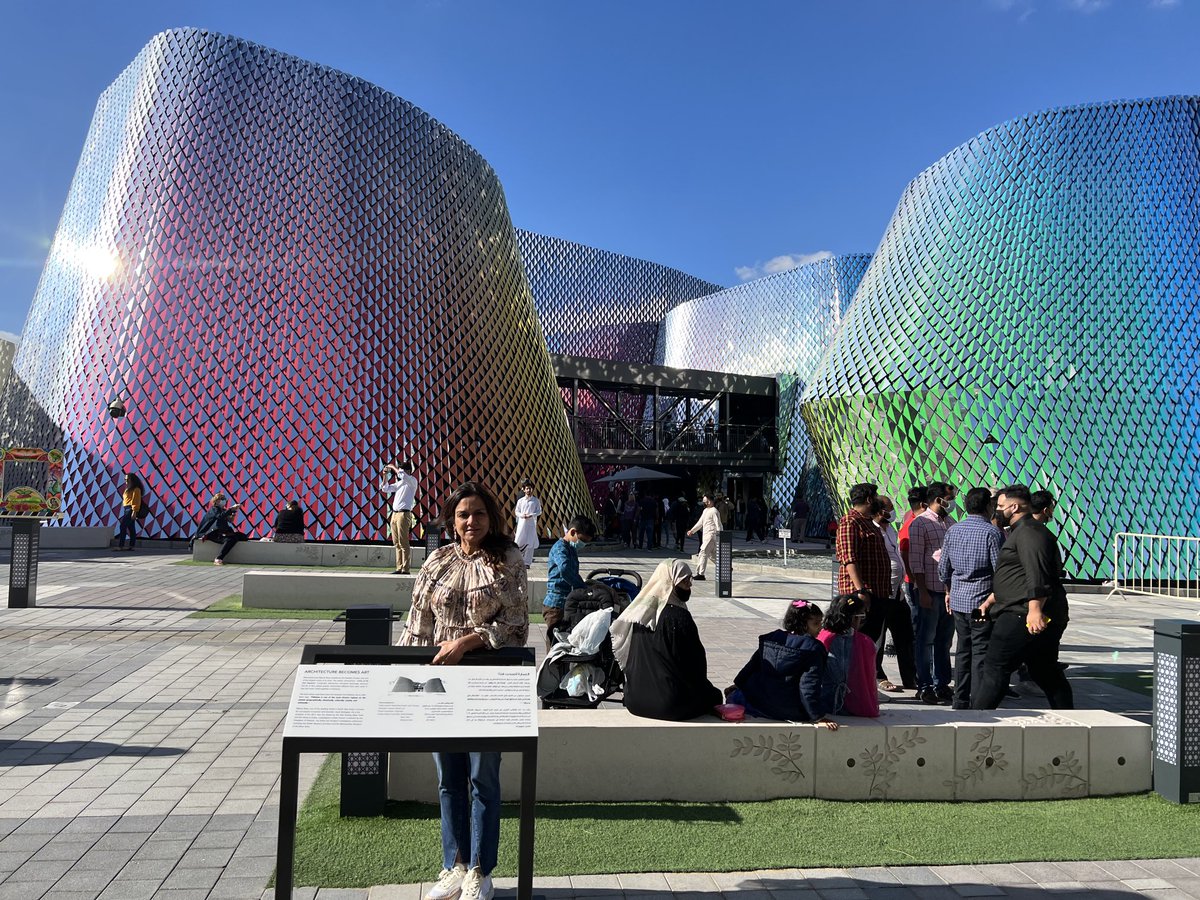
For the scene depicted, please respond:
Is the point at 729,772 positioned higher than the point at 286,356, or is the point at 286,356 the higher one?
the point at 286,356

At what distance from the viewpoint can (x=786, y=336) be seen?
1453 inches

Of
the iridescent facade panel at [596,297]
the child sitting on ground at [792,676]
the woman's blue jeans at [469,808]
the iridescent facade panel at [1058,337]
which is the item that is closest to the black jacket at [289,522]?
the iridescent facade panel at [1058,337]

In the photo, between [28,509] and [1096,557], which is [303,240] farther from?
[1096,557]

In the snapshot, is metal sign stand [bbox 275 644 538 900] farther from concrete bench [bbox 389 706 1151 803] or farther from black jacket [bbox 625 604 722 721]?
black jacket [bbox 625 604 722 721]

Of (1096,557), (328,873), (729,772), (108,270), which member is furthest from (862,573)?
(108,270)

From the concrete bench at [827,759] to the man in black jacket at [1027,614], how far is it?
1.55 feet

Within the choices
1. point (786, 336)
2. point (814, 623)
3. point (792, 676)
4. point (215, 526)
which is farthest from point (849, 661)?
point (786, 336)

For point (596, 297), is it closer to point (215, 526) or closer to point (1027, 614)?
point (215, 526)

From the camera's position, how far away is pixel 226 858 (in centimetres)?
313

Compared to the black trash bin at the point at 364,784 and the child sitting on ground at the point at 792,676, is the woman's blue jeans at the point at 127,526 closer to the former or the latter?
the black trash bin at the point at 364,784

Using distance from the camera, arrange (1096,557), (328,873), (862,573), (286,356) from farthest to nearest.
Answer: (286,356) → (1096,557) → (862,573) → (328,873)

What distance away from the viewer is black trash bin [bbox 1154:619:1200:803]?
396 cm

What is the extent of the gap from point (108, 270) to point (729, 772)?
19449 millimetres

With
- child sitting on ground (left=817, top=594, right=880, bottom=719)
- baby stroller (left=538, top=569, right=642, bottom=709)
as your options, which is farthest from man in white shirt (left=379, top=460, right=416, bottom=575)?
child sitting on ground (left=817, top=594, right=880, bottom=719)
